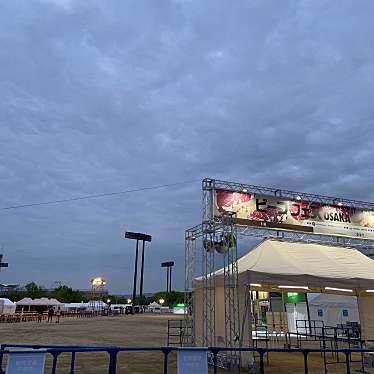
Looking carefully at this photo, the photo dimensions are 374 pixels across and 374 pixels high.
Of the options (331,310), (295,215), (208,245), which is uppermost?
(295,215)

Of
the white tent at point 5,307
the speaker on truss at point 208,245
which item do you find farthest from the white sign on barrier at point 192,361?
the white tent at point 5,307

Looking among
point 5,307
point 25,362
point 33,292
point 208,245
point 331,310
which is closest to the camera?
point 25,362

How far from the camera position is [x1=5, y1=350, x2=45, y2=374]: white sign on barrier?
5.28m

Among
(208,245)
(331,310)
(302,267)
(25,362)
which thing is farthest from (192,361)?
(331,310)

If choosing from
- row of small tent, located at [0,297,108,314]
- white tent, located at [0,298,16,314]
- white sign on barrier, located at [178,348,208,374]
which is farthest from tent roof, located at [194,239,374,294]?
row of small tent, located at [0,297,108,314]

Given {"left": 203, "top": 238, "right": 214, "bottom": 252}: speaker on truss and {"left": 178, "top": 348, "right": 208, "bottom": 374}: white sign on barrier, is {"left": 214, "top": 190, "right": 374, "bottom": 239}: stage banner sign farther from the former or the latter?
{"left": 178, "top": 348, "right": 208, "bottom": 374}: white sign on barrier

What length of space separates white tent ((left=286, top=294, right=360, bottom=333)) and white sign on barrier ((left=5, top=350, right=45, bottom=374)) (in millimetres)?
20381

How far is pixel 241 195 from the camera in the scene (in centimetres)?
1552

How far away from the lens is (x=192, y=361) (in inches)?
250

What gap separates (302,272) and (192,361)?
698 cm

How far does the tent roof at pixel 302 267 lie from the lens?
38.9 feet

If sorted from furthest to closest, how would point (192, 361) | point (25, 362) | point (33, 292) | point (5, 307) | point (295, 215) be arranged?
point (33, 292)
point (5, 307)
point (295, 215)
point (192, 361)
point (25, 362)

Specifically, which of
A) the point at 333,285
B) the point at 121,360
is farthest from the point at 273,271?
the point at 121,360

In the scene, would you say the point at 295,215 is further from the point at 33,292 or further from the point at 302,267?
the point at 33,292
